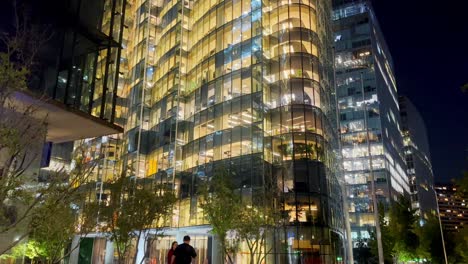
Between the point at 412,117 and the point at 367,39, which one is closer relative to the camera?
the point at 367,39

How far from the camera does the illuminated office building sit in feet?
122

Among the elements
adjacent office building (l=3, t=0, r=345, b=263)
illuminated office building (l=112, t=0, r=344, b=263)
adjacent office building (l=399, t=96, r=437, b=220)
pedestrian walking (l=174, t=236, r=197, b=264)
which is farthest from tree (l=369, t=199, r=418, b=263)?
adjacent office building (l=399, t=96, r=437, b=220)

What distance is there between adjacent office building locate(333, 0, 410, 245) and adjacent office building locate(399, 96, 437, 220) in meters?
20.6

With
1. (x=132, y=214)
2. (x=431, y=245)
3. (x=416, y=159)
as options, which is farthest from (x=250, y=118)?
(x=416, y=159)

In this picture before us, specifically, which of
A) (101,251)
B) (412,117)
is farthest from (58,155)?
(412,117)

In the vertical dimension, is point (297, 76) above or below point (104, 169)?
above

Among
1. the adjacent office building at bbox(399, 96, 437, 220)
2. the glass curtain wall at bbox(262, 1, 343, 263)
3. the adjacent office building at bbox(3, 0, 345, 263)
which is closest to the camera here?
the glass curtain wall at bbox(262, 1, 343, 263)

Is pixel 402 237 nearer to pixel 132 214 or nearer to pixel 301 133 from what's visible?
pixel 301 133

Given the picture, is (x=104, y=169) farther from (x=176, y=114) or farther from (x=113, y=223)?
(x=113, y=223)

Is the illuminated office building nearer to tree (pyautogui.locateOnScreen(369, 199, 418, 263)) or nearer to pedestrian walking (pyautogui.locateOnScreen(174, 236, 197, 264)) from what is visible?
tree (pyautogui.locateOnScreen(369, 199, 418, 263))

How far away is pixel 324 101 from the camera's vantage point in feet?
144

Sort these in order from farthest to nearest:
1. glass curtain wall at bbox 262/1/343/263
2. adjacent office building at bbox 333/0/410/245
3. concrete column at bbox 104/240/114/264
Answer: adjacent office building at bbox 333/0/410/245 < concrete column at bbox 104/240/114/264 < glass curtain wall at bbox 262/1/343/263

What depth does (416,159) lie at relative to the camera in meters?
134

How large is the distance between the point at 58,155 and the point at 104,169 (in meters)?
6.63
